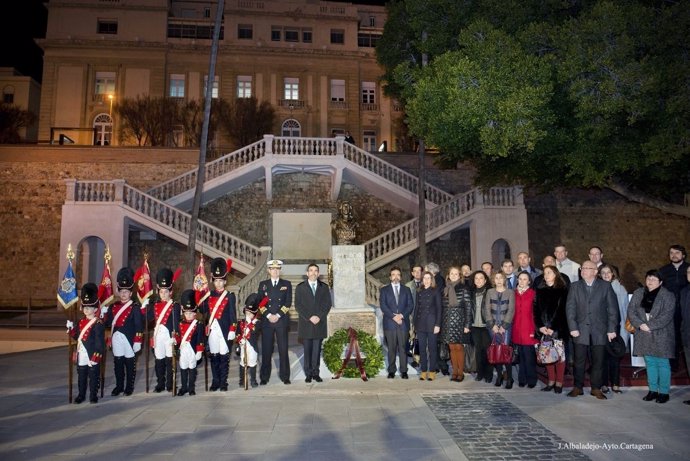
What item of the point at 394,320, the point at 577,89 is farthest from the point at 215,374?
the point at 577,89

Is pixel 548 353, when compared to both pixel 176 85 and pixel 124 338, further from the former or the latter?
pixel 176 85

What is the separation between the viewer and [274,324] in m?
7.46

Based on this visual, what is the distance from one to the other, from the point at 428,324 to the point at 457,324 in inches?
18.4

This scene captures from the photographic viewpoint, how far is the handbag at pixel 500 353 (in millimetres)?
6871

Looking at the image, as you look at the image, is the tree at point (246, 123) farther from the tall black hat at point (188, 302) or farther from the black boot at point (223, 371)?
the black boot at point (223, 371)

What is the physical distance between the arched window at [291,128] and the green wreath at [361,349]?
2363cm

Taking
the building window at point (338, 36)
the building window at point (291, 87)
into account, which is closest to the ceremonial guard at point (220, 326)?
the building window at point (291, 87)

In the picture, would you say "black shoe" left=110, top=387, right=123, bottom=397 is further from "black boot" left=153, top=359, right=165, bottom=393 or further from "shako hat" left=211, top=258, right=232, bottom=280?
"shako hat" left=211, top=258, right=232, bottom=280

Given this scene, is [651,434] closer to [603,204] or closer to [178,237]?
[178,237]

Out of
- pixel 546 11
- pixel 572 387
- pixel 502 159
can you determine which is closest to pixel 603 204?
pixel 502 159

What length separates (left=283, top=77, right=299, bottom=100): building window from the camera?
3012 centimetres

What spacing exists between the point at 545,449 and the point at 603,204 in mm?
18181

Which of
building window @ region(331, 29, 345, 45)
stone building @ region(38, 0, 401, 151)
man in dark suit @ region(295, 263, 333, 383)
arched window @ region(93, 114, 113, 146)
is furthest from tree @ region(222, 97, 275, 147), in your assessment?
man in dark suit @ region(295, 263, 333, 383)

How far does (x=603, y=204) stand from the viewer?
65.2 feet
